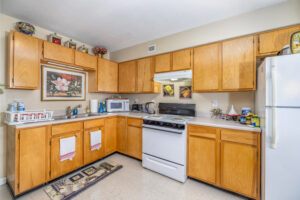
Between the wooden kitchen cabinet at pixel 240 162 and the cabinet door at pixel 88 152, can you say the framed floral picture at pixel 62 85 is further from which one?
the wooden kitchen cabinet at pixel 240 162

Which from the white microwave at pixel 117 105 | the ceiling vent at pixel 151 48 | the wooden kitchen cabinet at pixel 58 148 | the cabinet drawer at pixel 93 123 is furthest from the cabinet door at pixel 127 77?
the wooden kitchen cabinet at pixel 58 148

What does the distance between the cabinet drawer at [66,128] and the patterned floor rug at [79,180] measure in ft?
2.55

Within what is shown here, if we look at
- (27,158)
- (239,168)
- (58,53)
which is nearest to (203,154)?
(239,168)

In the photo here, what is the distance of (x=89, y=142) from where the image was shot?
2402mm

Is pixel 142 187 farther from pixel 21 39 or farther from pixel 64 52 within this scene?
pixel 21 39

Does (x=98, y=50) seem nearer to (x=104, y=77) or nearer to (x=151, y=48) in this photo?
(x=104, y=77)

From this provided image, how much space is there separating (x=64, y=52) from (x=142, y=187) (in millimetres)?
2741

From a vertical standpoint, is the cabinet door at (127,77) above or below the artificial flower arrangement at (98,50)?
below

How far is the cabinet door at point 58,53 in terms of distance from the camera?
7.02 feet

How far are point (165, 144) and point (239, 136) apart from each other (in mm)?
1088

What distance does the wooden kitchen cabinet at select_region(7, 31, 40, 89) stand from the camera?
1.79 meters

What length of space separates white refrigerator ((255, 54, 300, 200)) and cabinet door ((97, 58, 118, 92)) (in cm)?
300

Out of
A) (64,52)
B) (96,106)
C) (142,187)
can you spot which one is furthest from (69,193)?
(64,52)

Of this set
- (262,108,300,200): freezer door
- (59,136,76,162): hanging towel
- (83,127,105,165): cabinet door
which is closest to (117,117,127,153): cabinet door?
(83,127,105,165): cabinet door
